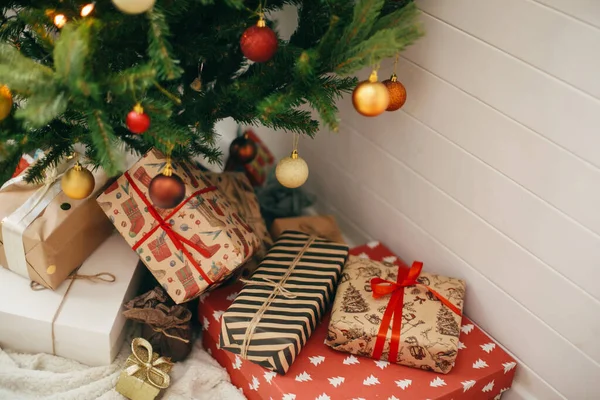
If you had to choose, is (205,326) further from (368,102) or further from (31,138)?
(368,102)

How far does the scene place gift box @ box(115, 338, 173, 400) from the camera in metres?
1.27

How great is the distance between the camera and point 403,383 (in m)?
1.23

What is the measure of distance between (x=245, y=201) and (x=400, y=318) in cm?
54

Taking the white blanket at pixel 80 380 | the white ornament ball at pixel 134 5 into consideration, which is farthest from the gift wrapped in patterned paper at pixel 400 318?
the white ornament ball at pixel 134 5

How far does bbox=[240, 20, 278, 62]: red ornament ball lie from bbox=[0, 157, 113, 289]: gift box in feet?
1.96

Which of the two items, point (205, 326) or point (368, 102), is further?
point (205, 326)

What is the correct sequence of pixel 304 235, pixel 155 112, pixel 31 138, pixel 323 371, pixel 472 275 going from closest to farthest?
pixel 155 112 < pixel 31 138 < pixel 323 371 < pixel 472 275 < pixel 304 235

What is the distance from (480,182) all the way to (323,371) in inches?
21.4

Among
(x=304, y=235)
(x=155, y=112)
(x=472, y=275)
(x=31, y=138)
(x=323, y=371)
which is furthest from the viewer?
(x=304, y=235)

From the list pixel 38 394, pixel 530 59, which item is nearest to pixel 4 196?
pixel 38 394

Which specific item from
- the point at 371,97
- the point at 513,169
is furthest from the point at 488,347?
the point at 371,97

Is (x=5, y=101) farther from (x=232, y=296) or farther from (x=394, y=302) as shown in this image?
(x=394, y=302)

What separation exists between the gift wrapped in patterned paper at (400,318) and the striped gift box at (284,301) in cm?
5

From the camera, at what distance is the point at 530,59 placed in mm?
1118
